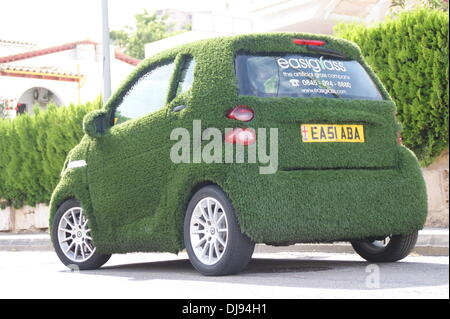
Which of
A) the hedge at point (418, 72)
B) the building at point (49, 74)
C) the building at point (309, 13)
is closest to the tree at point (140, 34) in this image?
the building at point (49, 74)

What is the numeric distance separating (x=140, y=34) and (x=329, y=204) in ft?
245

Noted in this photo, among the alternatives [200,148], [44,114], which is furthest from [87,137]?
[44,114]

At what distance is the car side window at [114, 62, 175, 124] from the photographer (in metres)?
7.58

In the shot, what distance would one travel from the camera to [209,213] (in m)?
6.78

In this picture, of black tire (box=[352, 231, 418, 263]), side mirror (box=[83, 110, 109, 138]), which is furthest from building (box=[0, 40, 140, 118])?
black tire (box=[352, 231, 418, 263])

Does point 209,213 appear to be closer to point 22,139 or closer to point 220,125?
point 220,125

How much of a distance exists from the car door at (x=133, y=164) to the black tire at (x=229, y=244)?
1.94 feet

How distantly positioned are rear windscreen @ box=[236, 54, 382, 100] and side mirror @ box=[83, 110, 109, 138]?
6.12ft

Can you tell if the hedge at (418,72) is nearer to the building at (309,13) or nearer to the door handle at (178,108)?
the door handle at (178,108)

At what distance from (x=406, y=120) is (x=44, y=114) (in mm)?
9293

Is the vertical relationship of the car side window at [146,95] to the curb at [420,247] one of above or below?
above

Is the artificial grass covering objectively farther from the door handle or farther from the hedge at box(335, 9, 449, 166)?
the hedge at box(335, 9, 449, 166)

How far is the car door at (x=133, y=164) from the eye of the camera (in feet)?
24.2
